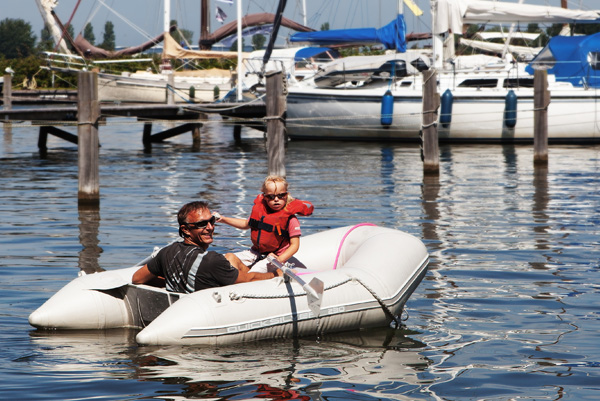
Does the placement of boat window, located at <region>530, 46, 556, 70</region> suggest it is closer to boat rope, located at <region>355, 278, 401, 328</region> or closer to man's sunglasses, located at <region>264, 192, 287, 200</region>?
man's sunglasses, located at <region>264, 192, 287, 200</region>

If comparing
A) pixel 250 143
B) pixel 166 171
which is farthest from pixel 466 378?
pixel 250 143

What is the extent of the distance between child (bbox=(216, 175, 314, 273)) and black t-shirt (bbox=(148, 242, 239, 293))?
69cm

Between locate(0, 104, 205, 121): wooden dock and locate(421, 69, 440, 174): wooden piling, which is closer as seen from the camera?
locate(421, 69, 440, 174): wooden piling

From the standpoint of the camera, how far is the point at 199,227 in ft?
19.2

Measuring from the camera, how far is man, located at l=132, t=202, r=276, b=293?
19.2 feet

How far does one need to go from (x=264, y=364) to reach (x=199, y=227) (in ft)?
3.23

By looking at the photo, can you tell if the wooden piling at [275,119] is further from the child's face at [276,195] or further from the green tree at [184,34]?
the green tree at [184,34]

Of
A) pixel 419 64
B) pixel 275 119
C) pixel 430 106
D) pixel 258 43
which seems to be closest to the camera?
pixel 275 119

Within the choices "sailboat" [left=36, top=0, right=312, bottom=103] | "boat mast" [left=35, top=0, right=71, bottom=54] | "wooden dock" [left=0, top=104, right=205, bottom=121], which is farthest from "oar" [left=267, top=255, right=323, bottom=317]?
"boat mast" [left=35, top=0, right=71, bottom=54]

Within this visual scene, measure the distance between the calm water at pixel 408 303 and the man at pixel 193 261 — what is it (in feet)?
1.54

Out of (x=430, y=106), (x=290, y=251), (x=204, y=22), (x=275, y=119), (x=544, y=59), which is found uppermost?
(x=204, y=22)

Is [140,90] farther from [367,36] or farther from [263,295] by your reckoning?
[263,295]

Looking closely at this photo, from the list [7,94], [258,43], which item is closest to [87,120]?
[7,94]

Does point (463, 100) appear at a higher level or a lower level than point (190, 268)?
higher
